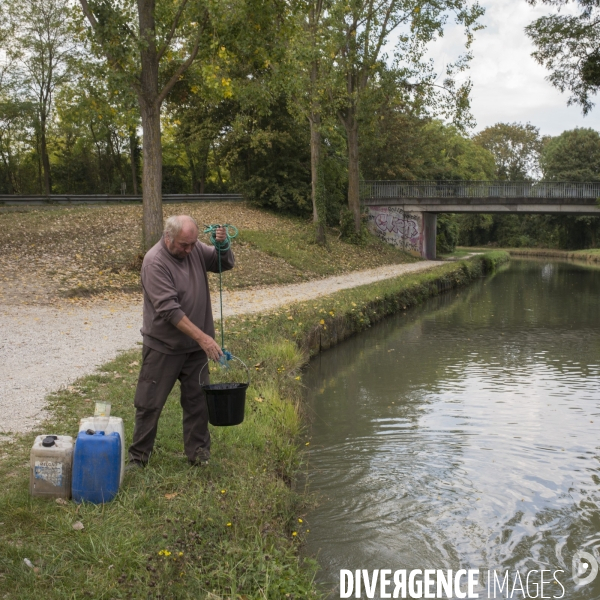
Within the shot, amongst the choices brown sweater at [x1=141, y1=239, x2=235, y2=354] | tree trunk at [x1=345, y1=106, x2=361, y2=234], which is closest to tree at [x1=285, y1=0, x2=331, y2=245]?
tree trunk at [x1=345, y1=106, x2=361, y2=234]

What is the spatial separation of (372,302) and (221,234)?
1325 cm

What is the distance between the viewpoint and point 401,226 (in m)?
43.8

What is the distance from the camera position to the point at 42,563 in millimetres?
3965

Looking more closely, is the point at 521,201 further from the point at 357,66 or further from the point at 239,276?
the point at 239,276

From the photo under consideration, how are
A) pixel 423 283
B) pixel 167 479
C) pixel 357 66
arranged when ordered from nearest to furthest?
pixel 167 479
pixel 423 283
pixel 357 66

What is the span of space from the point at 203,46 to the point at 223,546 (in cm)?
1605

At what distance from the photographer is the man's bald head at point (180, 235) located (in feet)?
17.2

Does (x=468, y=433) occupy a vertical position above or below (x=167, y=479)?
below

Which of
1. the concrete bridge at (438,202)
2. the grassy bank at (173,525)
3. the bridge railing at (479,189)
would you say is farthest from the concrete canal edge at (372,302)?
the bridge railing at (479,189)

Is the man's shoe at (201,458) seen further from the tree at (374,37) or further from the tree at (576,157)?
the tree at (576,157)

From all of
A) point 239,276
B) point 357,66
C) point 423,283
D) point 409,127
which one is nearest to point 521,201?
point 409,127

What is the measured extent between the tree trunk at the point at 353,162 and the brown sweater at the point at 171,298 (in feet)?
93.8

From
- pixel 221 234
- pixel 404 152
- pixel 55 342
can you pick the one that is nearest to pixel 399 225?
pixel 404 152

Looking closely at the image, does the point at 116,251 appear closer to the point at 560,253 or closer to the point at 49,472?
the point at 49,472
